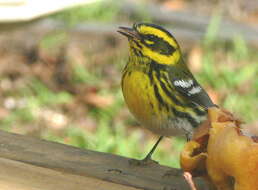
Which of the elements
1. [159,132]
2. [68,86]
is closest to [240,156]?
[159,132]

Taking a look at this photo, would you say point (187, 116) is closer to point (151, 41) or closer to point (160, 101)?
point (160, 101)

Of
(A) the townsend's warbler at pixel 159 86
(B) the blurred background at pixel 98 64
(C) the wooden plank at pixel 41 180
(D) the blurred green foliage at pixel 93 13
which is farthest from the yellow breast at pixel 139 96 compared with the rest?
(D) the blurred green foliage at pixel 93 13

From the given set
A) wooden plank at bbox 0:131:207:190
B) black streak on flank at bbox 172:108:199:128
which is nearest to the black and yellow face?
black streak on flank at bbox 172:108:199:128

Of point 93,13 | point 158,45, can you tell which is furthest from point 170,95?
point 93,13

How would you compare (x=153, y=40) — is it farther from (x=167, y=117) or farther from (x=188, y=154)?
(x=188, y=154)

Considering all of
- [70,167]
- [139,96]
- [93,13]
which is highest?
[70,167]
